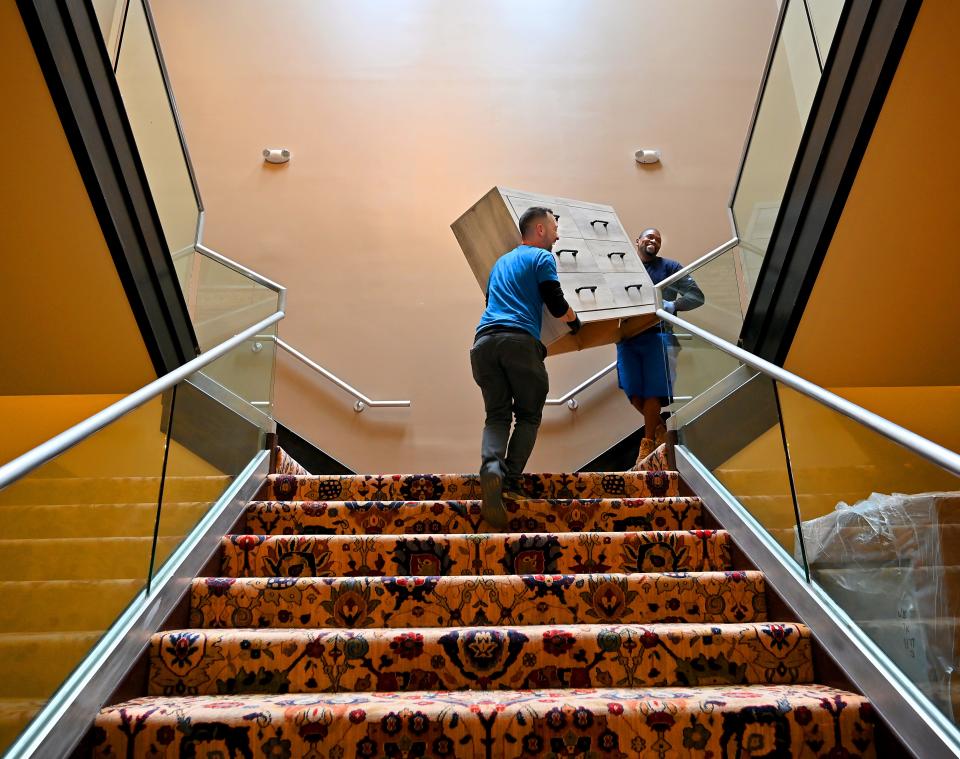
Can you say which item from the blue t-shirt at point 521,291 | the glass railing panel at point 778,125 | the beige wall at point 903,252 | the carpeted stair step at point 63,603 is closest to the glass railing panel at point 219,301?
the blue t-shirt at point 521,291

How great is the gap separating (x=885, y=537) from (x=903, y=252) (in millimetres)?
1424

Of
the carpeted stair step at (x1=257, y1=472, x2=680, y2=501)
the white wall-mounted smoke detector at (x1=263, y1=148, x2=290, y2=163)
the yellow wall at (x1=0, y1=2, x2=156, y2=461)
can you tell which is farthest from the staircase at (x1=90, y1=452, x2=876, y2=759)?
the white wall-mounted smoke detector at (x1=263, y1=148, x2=290, y2=163)

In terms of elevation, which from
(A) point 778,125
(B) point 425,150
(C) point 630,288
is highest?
(B) point 425,150

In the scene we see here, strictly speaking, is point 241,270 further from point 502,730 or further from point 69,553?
point 502,730

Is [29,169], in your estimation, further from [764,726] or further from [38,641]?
[764,726]

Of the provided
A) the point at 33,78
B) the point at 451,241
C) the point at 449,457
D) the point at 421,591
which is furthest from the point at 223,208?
the point at 421,591

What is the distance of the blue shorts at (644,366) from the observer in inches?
172

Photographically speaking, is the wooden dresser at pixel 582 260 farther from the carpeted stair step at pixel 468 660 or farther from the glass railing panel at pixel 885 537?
the carpeted stair step at pixel 468 660

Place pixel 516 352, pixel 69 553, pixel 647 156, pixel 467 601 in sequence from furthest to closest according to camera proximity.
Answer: pixel 647 156
pixel 516 352
pixel 467 601
pixel 69 553

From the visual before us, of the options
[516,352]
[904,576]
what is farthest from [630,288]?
[904,576]

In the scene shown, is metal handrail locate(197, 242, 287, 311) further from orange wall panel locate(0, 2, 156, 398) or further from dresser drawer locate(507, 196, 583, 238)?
dresser drawer locate(507, 196, 583, 238)

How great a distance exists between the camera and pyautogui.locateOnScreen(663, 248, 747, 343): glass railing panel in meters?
3.38

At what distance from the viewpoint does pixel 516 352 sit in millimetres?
3230

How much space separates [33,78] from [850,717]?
9.47ft
